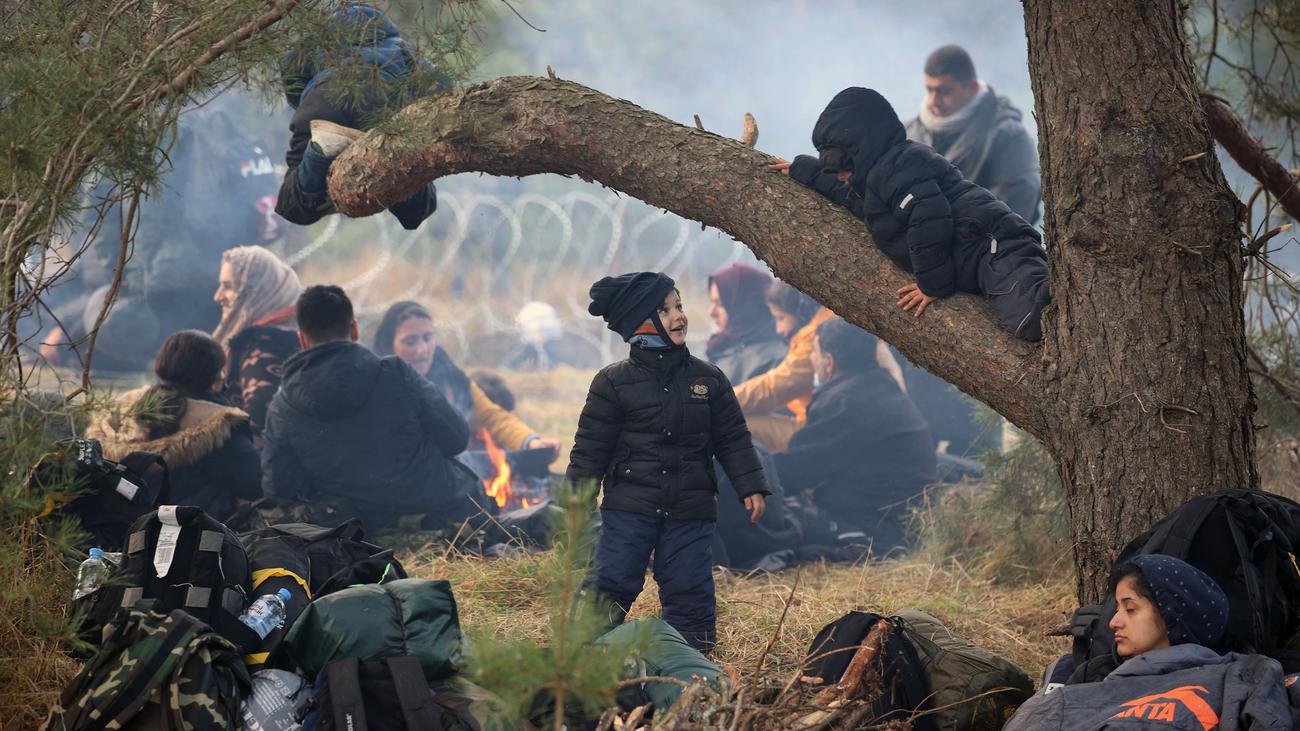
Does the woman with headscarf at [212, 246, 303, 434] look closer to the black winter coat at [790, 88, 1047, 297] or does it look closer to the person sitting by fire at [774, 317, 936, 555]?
the person sitting by fire at [774, 317, 936, 555]

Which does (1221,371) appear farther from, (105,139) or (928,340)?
(105,139)

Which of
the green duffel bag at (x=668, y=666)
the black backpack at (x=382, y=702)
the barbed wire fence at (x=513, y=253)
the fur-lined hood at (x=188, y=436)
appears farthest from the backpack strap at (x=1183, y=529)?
the barbed wire fence at (x=513, y=253)

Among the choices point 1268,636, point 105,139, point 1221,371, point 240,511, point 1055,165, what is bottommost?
point 240,511

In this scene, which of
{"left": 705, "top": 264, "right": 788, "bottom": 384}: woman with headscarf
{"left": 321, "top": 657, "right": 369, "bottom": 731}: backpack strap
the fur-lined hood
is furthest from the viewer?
{"left": 705, "top": 264, "right": 788, "bottom": 384}: woman with headscarf

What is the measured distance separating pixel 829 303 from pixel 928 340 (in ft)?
1.49

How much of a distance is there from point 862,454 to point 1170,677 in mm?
4513

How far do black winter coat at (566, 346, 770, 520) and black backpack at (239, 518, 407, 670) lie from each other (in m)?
0.88

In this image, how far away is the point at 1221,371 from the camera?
3348 mm

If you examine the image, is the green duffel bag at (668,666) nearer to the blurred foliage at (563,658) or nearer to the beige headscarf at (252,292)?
the blurred foliage at (563,658)

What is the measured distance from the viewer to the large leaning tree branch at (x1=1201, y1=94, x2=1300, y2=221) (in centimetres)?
428

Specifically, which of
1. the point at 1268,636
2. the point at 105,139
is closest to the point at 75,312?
the point at 105,139

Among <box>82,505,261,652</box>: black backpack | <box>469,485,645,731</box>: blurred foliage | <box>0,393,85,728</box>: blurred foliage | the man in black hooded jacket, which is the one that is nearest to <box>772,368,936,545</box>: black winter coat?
the man in black hooded jacket

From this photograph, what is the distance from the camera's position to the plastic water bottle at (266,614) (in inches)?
125

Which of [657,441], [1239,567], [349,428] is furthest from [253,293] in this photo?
[1239,567]
